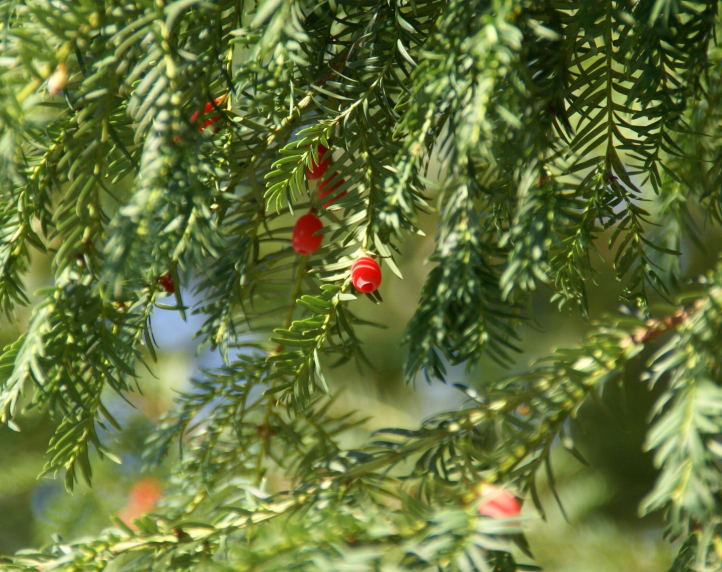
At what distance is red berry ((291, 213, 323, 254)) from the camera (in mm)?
341

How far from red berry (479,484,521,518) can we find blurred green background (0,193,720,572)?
1.33 ft

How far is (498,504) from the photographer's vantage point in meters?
0.24

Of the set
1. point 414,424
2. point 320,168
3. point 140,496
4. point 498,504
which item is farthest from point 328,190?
point 414,424

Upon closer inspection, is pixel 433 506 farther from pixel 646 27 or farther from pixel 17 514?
pixel 17 514

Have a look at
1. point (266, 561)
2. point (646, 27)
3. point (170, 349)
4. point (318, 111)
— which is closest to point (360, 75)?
point (318, 111)

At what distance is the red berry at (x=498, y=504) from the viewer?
234mm

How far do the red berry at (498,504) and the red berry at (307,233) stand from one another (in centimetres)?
17

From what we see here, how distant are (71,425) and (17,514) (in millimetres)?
919

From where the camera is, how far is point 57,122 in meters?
0.32

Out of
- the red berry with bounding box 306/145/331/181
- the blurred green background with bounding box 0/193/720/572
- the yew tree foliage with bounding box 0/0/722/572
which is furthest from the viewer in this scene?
the blurred green background with bounding box 0/193/720/572

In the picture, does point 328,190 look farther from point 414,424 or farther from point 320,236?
point 414,424

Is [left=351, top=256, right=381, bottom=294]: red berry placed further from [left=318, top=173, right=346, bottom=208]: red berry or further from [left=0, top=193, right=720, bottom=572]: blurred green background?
[left=0, top=193, right=720, bottom=572]: blurred green background

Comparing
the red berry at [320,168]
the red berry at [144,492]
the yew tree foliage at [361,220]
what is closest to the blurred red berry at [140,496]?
the red berry at [144,492]

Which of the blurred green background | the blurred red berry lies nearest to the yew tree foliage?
the blurred green background
